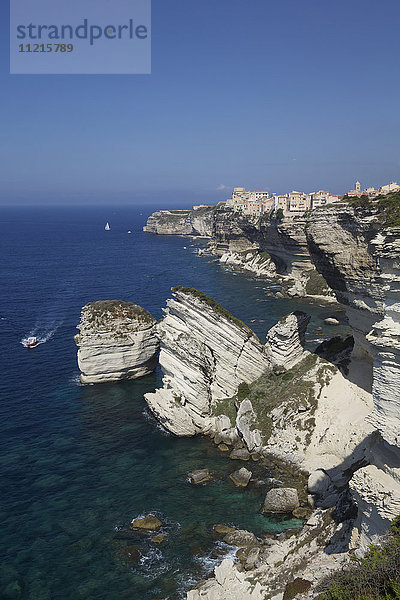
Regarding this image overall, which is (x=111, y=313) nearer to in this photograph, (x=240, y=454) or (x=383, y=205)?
(x=240, y=454)

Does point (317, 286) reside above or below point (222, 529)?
above

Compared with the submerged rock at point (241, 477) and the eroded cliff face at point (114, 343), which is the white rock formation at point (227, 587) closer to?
the submerged rock at point (241, 477)

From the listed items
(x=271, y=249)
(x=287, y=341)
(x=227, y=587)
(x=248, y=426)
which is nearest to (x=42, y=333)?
(x=248, y=426)

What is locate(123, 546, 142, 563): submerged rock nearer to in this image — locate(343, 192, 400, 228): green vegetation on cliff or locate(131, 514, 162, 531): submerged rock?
locate(131, 514, 162, 531): submerged rock

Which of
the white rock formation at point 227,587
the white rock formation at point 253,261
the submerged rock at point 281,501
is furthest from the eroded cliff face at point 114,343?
the white rock formation at point 253,261

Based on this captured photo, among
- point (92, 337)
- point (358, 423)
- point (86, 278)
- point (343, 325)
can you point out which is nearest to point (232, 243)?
point (86, 278)

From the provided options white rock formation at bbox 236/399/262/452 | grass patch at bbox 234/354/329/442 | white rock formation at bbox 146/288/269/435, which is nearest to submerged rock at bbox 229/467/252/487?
white rock formation at bbox 236/399/262/452
